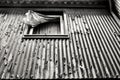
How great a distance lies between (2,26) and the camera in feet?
20.2

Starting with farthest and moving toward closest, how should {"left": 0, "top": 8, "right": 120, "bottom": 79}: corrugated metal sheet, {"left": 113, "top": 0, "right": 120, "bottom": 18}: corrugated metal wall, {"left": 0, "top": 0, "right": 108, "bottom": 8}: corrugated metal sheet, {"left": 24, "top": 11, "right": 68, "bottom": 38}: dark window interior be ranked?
{"left": 0, "top": 0, "right": 108, "bottom": 8}: corrugated metal sheet, {"left": 113, "top": 0, "right": 120, "bottom": 18}: corrugated metal wall, {"left": 24, "top": 11, "right": 68, "bottom": 38}: dark window interior, {"left": 0, "top": 8, "right": 120, "bottom": 79}: corrugated metal sheet

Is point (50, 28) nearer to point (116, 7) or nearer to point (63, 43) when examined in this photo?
point (63, 43)

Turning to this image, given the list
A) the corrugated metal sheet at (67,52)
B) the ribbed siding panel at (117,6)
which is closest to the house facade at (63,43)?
the corrugated metal sheet at (67,52)

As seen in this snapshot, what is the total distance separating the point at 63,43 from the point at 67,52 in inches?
19.1

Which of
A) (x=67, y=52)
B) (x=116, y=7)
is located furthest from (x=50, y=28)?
(x=116, y=7)

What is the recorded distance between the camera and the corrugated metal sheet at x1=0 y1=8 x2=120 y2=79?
432cm

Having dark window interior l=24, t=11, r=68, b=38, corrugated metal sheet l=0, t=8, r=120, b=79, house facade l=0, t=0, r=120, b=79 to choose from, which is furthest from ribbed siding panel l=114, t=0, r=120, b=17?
dark window interior l=24, t=11, r=68, b=38

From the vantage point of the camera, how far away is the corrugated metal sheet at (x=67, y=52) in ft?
14.2

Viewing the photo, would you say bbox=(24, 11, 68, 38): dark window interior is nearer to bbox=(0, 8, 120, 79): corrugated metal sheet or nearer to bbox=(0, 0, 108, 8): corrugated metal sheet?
bbox=(0, 8, 120, 79): corrugated metal sheet

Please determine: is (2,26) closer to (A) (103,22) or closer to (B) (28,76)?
(B) (28,76)

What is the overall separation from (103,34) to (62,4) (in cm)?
280

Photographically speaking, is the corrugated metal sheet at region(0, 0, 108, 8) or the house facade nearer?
the house facade

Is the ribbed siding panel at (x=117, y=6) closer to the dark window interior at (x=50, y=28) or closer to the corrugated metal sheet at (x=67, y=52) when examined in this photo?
the corrugated metal sheet at (x=67, y=52)

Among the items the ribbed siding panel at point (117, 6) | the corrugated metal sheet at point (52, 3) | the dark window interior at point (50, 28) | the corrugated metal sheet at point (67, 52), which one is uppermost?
the corrugated metal sheet at point (52, 3)
